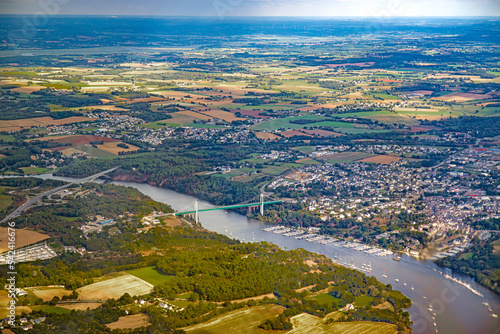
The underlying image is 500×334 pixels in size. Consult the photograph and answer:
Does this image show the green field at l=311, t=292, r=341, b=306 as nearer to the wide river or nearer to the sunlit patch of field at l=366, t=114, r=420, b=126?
the wide river

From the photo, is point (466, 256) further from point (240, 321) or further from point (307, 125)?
point (307, 125)

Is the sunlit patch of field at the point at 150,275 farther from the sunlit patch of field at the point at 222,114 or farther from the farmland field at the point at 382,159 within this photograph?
the sunlit patch of field at the point at 222,114

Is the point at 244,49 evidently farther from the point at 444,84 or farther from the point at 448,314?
the point at 448,314

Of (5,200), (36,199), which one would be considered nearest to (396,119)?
(36,199)

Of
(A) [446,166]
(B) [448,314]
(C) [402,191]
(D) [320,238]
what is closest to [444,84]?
(A) [446,166]

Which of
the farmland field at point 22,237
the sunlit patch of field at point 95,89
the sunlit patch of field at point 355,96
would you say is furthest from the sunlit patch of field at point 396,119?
the farmland field at point 22,237

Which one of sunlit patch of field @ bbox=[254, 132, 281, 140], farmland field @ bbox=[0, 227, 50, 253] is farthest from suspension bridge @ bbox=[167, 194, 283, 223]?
sunlit patch of field @ bbox=[254, 132, 281, 140]
